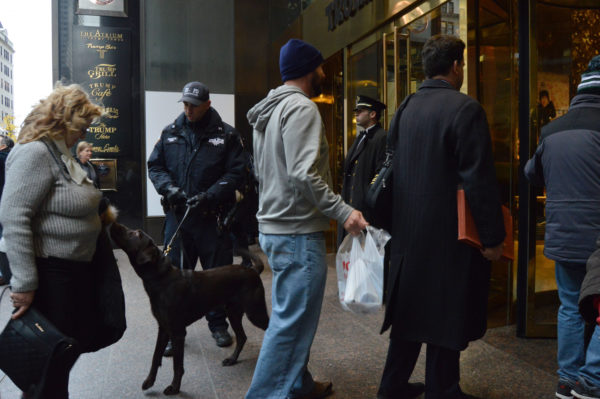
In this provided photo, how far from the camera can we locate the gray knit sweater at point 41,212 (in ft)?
7.50

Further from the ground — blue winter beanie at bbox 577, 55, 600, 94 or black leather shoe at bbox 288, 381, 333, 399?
blue winter beanie at bbox 577, 55, 600, 94

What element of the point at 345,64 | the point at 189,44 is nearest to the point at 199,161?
A: the point at 345,64

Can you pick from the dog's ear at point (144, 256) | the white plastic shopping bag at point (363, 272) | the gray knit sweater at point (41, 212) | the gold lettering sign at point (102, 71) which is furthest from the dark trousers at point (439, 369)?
the gold lettering sign at point (102, 71)

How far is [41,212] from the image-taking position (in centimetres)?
238

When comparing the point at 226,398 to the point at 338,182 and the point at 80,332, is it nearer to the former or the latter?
the point at 80,332

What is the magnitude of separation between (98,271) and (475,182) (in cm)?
192

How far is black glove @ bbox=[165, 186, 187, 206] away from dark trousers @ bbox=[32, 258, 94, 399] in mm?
1555

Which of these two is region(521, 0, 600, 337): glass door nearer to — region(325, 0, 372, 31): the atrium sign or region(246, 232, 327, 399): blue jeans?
region(325, 0, 372, 31): the atrium sign

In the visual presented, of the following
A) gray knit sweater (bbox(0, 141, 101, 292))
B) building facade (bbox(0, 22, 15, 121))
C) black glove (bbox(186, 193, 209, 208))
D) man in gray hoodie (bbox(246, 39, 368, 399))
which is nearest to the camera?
gray knit sweater (bbox(0, 141, 101, 292))

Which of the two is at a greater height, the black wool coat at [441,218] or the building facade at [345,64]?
the building facade at [345,64]

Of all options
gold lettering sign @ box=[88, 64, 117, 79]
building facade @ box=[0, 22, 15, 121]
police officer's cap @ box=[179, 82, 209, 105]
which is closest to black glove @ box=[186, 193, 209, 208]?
police officer's cap @ box=[179, 82, 209, 105]

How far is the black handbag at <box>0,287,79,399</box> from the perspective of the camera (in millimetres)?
2316

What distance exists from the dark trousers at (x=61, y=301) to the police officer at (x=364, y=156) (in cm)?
278

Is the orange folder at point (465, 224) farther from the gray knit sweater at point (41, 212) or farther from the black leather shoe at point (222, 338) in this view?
the black leather shoe at point (222, 338)
